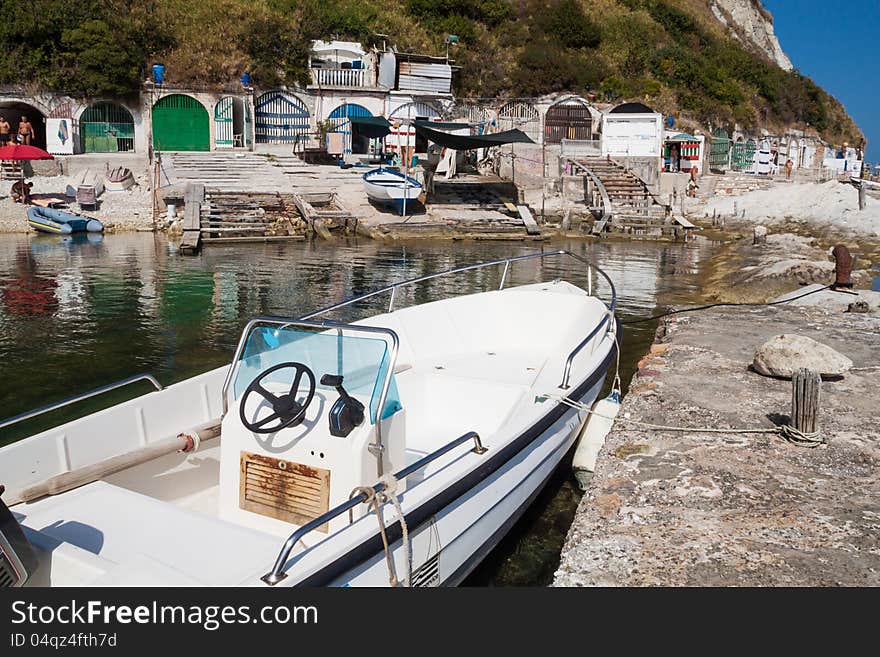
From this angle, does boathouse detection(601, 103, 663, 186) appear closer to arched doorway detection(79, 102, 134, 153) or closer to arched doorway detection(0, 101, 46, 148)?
arched doorway detection(79, 102, 134, 153)

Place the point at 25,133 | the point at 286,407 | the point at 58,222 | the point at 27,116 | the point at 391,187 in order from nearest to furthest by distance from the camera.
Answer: the point at 286,407 → the point at 58,222 → the point at 391,187 → the point at 25,133 → the point at 27,116

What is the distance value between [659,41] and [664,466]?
5051 cm

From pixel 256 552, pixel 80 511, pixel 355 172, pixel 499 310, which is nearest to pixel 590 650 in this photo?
pixel 256 552

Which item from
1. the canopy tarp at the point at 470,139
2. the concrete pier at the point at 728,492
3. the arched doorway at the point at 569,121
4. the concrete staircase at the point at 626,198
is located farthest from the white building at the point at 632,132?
the concrete pier at the point at 728,492

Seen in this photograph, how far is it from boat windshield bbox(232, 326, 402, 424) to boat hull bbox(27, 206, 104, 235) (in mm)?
23615

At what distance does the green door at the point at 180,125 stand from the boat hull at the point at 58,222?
8489mm

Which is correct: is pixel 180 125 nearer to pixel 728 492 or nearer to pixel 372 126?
pixel 372 126

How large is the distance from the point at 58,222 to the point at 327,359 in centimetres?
2451

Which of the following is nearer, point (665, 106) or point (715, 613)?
point (715, 613)

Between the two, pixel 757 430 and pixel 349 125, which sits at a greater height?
pixel 349 125

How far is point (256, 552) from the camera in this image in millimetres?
4270

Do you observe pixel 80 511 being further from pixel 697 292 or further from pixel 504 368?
pixel 697 292

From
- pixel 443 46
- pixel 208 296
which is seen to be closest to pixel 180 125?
pixel 443 46

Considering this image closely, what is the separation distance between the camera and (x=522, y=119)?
37750 millimetres
